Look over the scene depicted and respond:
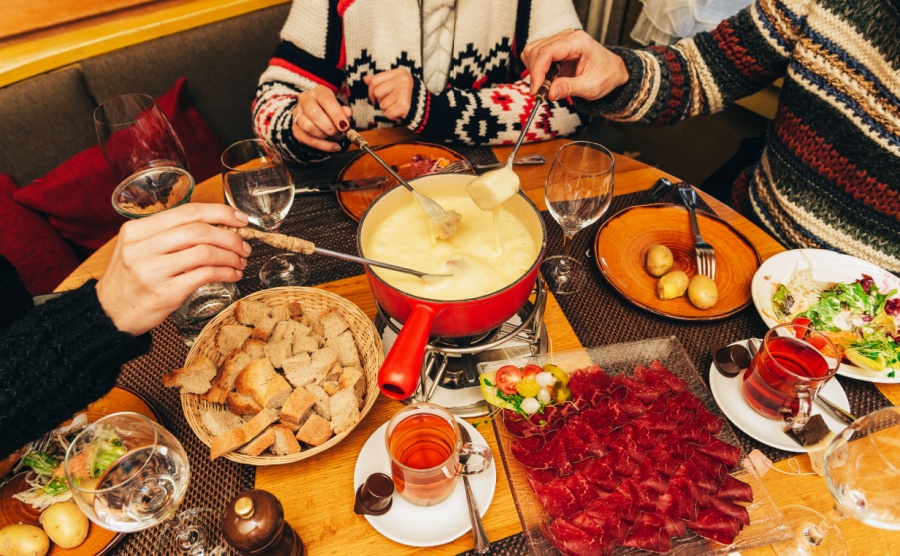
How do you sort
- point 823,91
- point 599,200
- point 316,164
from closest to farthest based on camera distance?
1. point 599,200
2. point 823,91
3. point 316,164

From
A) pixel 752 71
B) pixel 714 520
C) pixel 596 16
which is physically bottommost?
pixel 714 520

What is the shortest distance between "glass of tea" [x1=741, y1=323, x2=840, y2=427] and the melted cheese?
49 centimetres

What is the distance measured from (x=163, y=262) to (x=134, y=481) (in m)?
0.34

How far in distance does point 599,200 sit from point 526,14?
98cm

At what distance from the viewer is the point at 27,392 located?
873mm

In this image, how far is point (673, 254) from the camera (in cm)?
138

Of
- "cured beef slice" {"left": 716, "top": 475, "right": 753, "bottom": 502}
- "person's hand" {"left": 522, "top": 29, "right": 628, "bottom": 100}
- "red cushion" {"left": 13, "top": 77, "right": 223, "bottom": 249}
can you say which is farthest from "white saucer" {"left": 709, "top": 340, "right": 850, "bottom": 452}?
"red cushion" {"left": 13, "top": 77, "right": 223, "bottom": 249}

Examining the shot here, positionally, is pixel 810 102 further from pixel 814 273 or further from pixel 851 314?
pixel 851 314

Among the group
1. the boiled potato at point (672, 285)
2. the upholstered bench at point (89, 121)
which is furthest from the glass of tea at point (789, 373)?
the upholstered bench at point (89, 121)

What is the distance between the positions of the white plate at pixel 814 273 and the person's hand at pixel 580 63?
0.65 m

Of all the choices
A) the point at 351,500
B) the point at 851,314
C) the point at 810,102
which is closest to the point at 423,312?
the point at 351,500

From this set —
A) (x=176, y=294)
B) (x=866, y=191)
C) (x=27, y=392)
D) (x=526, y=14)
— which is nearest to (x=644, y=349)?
(x=866, y=191)

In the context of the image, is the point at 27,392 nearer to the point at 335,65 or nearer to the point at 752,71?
the point at 335,65

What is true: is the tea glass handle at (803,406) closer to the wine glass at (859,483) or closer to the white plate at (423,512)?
the wine glass at (859,483)
